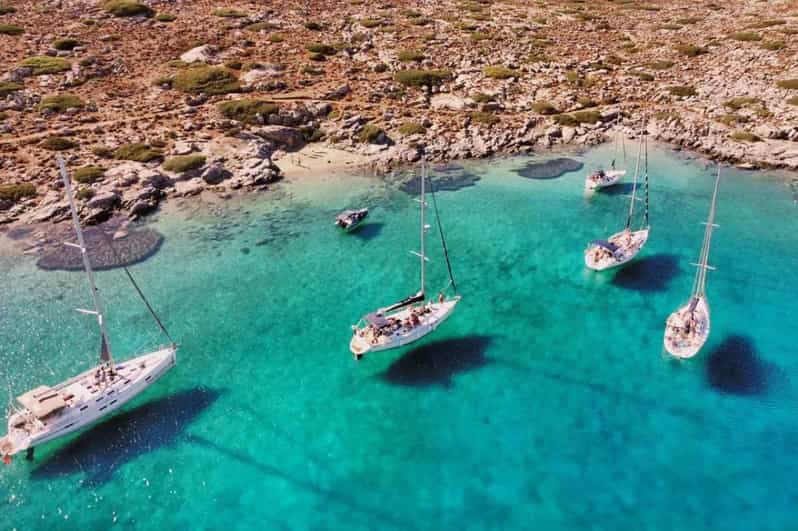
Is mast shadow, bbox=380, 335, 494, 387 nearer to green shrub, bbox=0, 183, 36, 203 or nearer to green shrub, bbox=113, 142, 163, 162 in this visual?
green shrub, bbox=113, 142, 163, 162

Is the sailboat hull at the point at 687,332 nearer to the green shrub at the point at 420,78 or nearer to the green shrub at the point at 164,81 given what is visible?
the green shrub at the point at 420,78

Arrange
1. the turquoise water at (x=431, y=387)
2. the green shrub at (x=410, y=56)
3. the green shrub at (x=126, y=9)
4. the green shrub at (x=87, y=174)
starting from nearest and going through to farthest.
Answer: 1. the turquoise water at (x=431, y=387)
2. the green shrub at (x=87, y=174)
3. the green shrub at (x=410, y=56)
4. the green shrub at (x=126, y=9)

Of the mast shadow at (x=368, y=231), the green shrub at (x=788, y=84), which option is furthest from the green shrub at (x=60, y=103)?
the green shrub at (x=788, y=84)

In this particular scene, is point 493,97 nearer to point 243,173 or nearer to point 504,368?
point 243,173

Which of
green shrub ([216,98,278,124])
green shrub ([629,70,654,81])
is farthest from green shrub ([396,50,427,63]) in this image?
green shrub ([629,70,654,81])

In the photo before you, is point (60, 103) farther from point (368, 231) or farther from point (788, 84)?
point (788, 84)

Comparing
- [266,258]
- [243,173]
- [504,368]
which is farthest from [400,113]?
[504,368]

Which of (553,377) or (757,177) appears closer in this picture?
(553,377)
